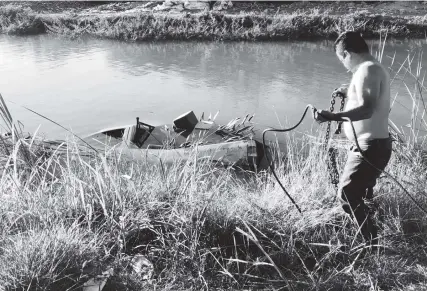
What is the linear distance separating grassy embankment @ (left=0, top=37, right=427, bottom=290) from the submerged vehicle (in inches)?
63.3

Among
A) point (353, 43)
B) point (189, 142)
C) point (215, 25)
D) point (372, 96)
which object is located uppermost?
point (353, 43)

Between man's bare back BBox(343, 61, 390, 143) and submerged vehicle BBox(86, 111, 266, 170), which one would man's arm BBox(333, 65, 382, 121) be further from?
submerged vehicle BBox(86, 111, 266, 170)

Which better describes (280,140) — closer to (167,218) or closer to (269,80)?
(269,80)

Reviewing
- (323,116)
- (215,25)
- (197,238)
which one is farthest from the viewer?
(215,25)

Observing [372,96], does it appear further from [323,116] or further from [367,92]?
[323,116]

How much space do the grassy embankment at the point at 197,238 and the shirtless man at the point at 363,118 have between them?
23cm

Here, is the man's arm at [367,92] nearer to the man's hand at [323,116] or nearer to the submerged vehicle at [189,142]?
the man's hand at [323,116]

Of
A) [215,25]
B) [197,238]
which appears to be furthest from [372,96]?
[215,25]

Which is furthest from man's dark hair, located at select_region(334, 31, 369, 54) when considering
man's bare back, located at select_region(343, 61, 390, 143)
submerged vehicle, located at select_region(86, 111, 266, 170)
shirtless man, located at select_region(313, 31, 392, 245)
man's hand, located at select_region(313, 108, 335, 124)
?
submerged vehicle, located at select_region(86, 111, 266, 170)

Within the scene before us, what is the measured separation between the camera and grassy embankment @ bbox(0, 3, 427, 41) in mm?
14078

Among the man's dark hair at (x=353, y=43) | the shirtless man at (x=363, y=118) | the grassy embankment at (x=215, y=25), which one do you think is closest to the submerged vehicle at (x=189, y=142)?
the shirtless man at (x=363, y=118)

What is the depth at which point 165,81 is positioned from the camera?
31.7ft

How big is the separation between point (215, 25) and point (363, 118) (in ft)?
41.6

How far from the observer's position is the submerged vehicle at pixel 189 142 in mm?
4977
